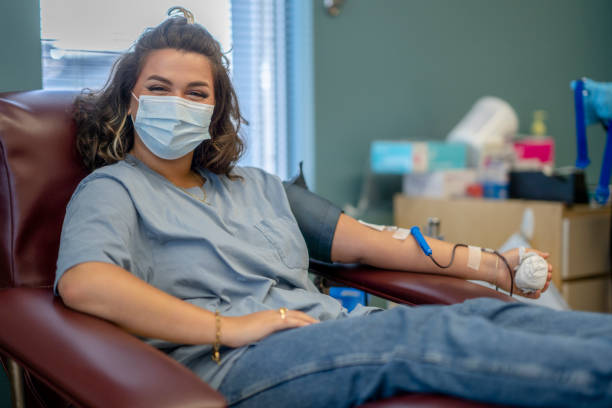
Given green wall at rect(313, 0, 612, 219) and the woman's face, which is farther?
green wall at rect(313, 0, 612, 219)

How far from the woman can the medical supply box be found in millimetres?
919

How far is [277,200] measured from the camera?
130 cm

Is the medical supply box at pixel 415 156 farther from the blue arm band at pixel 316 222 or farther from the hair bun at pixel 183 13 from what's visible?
the hair bun at pixel 183 13

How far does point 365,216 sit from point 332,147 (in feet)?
1.10

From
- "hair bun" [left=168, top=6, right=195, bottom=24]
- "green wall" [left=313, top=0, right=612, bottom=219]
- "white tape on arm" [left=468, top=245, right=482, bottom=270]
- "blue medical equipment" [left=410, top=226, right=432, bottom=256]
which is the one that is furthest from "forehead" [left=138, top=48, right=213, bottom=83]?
"green wall" [left=313, top=0, right=612, bottom=219]

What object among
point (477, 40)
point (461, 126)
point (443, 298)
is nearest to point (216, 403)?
point (443, 298)

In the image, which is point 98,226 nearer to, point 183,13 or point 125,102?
point 125,102

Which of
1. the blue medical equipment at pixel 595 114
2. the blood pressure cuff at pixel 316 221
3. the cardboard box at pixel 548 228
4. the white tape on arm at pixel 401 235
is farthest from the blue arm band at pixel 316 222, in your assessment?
the cardboard box at pixel 548 228

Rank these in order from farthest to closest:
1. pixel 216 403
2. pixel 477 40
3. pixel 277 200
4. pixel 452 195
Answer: pixel 477 40 < pixel 452 195 < pixel 277 200 < pixel 216 403

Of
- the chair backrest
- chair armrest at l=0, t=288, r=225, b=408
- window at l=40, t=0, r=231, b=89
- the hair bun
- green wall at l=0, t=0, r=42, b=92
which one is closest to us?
chair armrest at l=0, t=288, r=225, b=408

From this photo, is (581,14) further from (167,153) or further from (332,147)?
(167,153)

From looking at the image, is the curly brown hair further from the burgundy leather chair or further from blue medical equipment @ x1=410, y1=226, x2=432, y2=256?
blue medical equipment @ x1=410, y1=226, x2=432, y2=256

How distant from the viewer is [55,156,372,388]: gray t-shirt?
3.08 feet

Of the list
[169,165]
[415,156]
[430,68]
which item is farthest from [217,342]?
[430,68]
